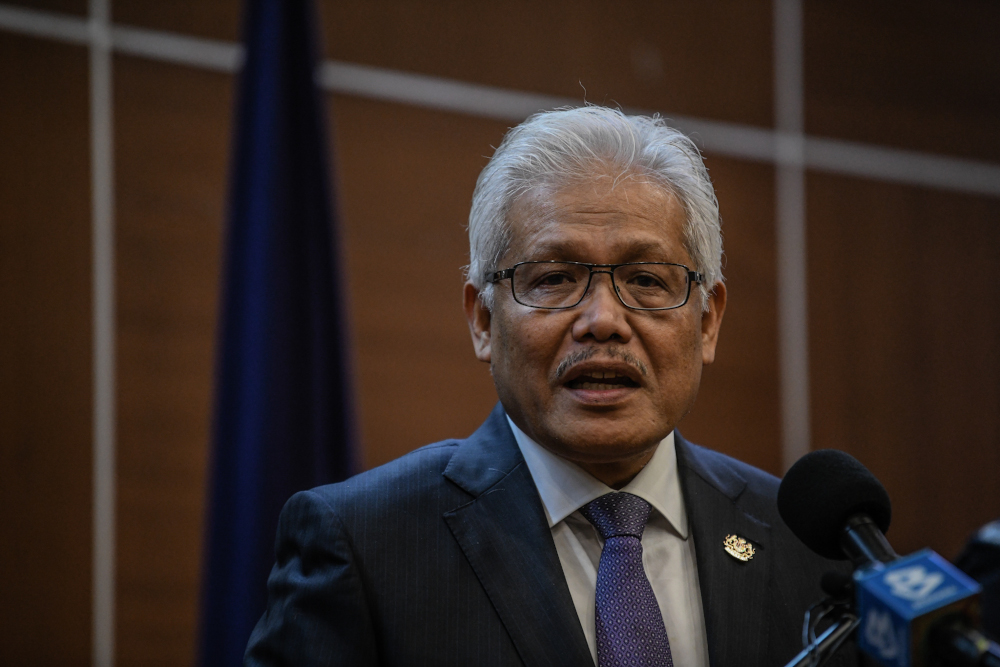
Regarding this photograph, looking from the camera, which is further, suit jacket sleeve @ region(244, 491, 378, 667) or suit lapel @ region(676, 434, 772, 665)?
suit lapel @ region(676, 434, 772, 665)

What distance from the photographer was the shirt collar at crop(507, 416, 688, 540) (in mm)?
1447

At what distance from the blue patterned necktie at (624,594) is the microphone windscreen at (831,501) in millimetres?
351

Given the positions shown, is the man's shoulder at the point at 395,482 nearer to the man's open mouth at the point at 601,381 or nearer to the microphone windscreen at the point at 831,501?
the man's open mouth at the point at 601,381

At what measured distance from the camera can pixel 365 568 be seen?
1.33 m

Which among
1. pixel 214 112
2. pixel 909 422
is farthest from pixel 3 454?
pixel 909 422

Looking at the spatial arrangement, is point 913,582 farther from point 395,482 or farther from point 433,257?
point 433,257

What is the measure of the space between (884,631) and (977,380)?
3.57 metres

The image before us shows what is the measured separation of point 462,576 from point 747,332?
2448 millimetres

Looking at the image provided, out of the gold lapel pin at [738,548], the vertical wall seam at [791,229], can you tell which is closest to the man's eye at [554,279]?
the gold lapel pin at [738,548]

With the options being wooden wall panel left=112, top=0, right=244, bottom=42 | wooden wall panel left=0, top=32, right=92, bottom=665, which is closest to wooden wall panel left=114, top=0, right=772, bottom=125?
wooden wall panel left=112, top=0, right=244, bottom=42

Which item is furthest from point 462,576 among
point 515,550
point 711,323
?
point 711,323

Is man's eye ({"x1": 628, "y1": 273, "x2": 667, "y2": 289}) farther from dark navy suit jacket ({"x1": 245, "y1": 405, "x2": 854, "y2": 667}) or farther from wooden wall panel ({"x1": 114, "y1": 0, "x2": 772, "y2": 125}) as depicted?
wooden wall panel ({"x1": 114, "y1": 0, "x2": 772, "y2": 125})

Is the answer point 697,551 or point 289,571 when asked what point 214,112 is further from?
point 697,551

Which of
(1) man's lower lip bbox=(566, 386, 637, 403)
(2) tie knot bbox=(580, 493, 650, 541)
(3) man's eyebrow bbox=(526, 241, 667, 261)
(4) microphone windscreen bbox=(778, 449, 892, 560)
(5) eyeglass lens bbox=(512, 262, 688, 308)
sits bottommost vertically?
(2) tie knot bbox=(580, 493, 650, 541)
